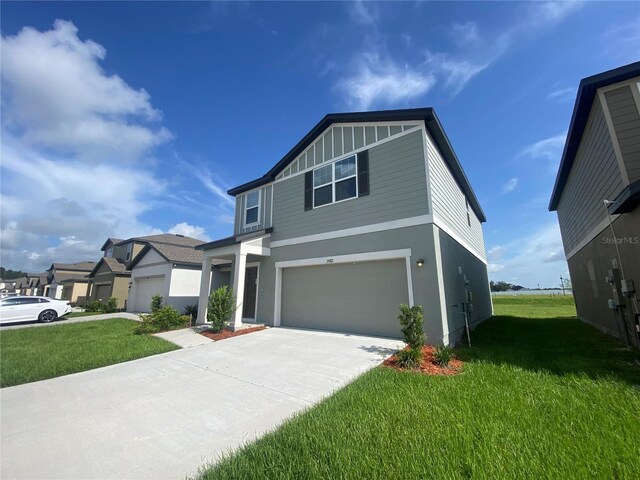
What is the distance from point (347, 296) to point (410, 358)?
366cm

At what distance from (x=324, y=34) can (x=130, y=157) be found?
994 centimetres

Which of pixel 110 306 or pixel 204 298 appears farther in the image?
pixel 110 306

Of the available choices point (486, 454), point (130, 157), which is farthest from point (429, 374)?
point (130, 157)

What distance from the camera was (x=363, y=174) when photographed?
354 inches

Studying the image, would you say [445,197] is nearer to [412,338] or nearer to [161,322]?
[412,338]

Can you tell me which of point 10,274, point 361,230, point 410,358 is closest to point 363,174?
point 361,230

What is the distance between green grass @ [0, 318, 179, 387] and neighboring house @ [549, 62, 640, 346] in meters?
11.9

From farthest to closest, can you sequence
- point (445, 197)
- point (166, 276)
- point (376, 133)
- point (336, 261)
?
point (166, 276) < point (445, 197) < point (336, 261) < point (376, 133)

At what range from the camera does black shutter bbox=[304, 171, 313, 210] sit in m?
10.4

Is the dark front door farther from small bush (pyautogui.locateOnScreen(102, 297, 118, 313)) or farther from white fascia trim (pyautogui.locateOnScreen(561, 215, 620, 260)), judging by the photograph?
small bush (pyautogui.locateOnScreen(102, 297, 118, 313))

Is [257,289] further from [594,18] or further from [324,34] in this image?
[594,18]

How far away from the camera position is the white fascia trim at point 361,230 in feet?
24.9

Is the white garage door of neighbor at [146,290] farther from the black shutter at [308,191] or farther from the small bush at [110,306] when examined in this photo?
the black shutter at [308,191]

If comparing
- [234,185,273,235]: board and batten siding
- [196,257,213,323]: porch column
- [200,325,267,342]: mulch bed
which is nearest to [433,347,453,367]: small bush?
[200,325,267,342]: mulch bed
